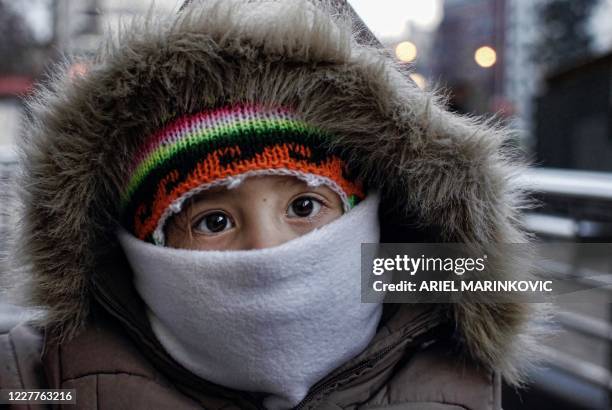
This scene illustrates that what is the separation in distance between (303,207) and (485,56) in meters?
10.3

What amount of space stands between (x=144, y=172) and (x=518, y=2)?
10.2 meters

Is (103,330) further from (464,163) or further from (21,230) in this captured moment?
(464,163)

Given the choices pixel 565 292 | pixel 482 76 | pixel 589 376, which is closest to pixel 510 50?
pixel 482 76

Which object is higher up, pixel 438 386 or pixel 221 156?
pixel 221 156

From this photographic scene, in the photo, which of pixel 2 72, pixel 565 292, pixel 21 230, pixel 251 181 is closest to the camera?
pixel 251 181

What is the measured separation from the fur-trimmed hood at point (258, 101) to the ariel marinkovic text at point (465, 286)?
4 centimetres

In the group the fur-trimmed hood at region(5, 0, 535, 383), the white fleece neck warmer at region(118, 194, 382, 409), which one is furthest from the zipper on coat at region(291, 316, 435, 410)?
the fur-trimmed hood at region(5, 0, 535, 383)

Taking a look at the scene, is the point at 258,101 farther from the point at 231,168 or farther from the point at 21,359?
the point at 21,359

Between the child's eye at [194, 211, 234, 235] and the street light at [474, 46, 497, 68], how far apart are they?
10235mm

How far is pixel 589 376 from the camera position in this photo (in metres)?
2.74

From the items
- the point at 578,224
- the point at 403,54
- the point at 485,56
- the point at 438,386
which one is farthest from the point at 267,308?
the point at 485,56

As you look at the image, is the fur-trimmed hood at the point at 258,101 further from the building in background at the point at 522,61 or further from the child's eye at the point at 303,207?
the building in background at the point at 522,61

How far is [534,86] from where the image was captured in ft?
39.8

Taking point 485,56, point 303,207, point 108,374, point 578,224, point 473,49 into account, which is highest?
point 473,49
